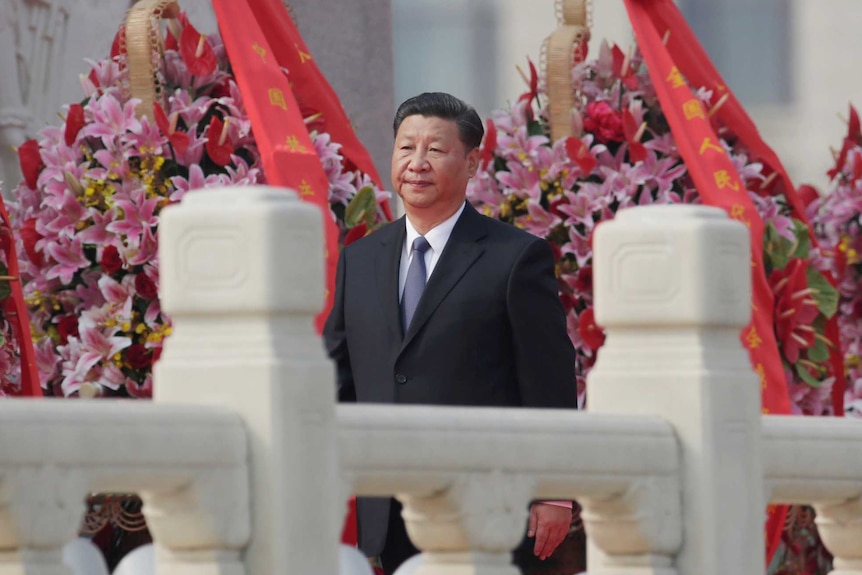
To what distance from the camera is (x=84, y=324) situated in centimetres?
448

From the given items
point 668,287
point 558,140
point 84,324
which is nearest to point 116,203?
point 84,324

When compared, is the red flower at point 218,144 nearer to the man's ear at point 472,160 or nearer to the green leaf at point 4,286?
the green leaf at point 4,286

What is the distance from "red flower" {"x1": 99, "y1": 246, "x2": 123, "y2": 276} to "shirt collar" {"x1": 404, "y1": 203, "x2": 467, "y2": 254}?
896mm

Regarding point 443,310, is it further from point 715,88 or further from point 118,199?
point 715,88

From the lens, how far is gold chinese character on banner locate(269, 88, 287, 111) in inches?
186

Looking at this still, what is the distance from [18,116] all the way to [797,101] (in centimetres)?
667

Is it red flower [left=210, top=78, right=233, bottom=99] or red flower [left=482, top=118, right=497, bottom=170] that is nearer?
red flower [left=210, top=78, right=233, bottom=99]

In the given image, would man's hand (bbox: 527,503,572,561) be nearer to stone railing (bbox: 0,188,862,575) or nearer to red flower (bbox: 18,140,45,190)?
stone railing (bbox: 0,188,862,575)

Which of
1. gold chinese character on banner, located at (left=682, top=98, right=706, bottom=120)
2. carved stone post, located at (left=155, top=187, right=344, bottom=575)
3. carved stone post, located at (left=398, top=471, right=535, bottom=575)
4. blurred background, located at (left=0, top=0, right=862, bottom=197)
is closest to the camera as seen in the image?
carved stone post, located at (left=155, top=187, right=344, bottom=575)

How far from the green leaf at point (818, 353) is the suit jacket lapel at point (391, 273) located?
168 cm

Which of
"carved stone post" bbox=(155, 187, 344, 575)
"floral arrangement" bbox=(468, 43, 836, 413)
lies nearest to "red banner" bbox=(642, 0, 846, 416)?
"floral arrangement" bbox=(468, 43, 836, 413)

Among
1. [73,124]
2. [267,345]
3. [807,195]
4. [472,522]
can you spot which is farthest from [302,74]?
[267,345]

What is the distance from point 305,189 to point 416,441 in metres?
2.23

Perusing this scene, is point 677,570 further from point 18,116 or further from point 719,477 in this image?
point 18,116
